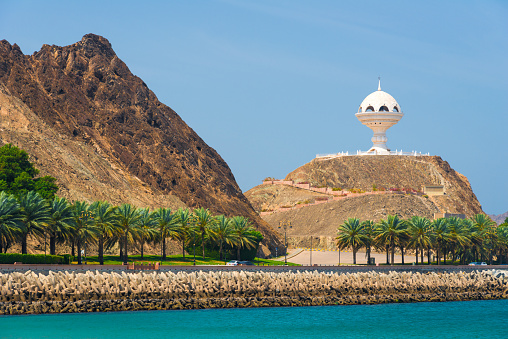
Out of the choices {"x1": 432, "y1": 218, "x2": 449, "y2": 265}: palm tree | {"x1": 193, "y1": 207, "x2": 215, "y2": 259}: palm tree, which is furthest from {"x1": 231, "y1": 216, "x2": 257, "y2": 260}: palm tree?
{"x1": 432, "y1": 218, "x2": 449, "y2": 265}: palm tree

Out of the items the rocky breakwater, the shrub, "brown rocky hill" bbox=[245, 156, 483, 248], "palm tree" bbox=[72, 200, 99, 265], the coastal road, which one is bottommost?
the rocky breakwater

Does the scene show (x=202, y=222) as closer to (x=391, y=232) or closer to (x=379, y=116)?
(x=391, y=232)

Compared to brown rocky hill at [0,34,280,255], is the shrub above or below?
below

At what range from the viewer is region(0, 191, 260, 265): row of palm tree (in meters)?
65.1

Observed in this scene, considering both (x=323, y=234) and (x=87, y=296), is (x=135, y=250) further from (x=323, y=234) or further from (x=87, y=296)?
(x=323, y=234)

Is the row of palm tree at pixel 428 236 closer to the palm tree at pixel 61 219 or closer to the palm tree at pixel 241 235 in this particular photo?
the palm tree at pixel 241 235

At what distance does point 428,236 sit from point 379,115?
3368 inches

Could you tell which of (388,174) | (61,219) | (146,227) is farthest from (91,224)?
(388,174)

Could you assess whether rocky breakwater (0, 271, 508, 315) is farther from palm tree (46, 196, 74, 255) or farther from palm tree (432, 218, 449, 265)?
palm tree (46, 196, 74, 255)

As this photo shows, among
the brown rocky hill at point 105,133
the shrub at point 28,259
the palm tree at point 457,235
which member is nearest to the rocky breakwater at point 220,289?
the shrub at point 28,259

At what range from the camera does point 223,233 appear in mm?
83500

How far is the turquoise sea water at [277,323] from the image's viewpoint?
49.5 m

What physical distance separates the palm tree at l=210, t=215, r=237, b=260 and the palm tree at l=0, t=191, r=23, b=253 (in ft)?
76.8

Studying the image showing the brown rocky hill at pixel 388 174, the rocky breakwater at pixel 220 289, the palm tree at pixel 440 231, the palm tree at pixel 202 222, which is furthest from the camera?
the brown rocky hill at pixel 388 174
